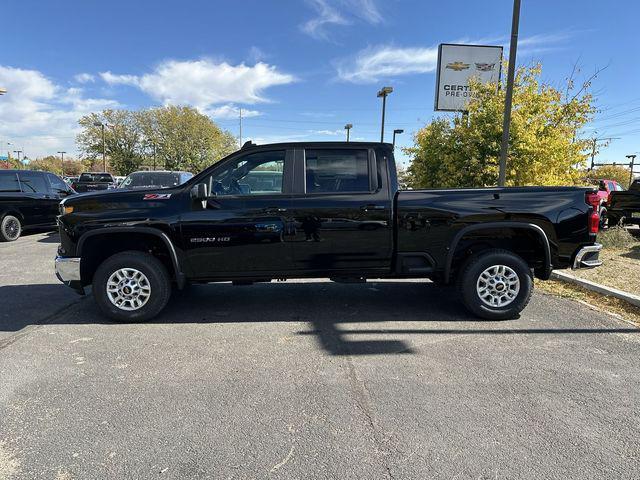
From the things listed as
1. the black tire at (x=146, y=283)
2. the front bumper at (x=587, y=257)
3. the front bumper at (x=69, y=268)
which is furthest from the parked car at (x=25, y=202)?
the front bumper at (x=587, y=257)

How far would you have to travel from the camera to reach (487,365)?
3.86 meters

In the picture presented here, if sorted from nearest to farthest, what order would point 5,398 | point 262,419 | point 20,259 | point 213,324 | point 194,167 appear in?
point 262,419
point 5,398
point 213,324
point 20,259
point 194,167

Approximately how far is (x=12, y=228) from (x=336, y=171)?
1002 cm

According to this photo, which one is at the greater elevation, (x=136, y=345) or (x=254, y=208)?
(x=254, y=208)

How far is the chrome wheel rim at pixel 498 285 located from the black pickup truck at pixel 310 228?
0.04ft

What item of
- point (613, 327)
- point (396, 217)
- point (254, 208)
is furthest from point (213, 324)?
point (613, 327)

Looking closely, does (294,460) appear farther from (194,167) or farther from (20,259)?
(194,167)

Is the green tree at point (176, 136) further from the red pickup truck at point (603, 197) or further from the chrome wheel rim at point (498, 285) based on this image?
the chrome wheel rim at point (498, 285)

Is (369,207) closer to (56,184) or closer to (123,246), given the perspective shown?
(123,246)

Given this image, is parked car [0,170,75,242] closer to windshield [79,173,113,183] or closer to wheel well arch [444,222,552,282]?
wheel well arch [444,222,552,282]

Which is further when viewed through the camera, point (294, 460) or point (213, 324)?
point (213, 324)

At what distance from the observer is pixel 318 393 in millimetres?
3371

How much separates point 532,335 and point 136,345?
13.2 ft

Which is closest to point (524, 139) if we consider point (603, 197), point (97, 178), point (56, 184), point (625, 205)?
point (603, 197)
